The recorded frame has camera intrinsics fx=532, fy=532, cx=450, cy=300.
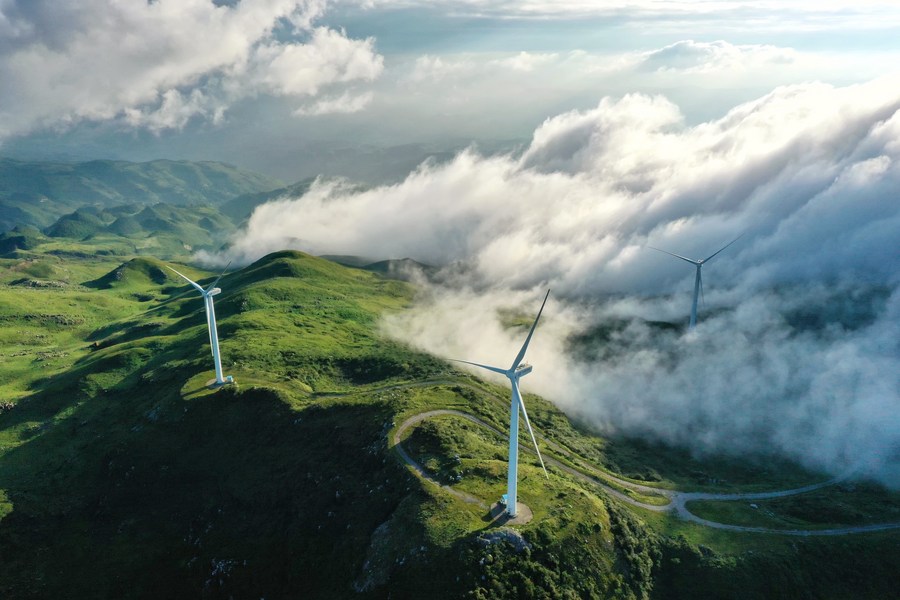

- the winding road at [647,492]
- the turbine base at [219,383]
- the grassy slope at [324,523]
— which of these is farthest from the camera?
the turbine base at [219,383]

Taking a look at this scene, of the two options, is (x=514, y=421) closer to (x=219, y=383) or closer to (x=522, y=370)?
(x=522, y=370)

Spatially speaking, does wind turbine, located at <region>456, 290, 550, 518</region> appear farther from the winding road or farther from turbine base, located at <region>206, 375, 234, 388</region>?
turbine base, located at <region>206, 375, 234, 388</region>

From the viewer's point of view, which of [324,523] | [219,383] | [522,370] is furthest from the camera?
[219,383]

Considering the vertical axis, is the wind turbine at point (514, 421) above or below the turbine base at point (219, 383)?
above

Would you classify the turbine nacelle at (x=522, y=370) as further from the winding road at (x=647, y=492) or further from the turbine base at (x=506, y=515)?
the winding road at (x=647, y=492)

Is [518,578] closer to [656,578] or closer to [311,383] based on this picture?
[656,578]

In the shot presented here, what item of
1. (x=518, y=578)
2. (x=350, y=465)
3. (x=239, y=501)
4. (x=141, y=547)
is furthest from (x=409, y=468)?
(x=141, y=547)

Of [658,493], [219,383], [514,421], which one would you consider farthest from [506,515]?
[219,383]

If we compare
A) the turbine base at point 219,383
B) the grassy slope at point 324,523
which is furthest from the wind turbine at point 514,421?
the turbine base at point 219,383

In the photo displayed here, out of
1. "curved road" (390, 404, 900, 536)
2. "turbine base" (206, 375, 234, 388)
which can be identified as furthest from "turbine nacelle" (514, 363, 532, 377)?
"turbine base" (206, 375, 234, 388)
